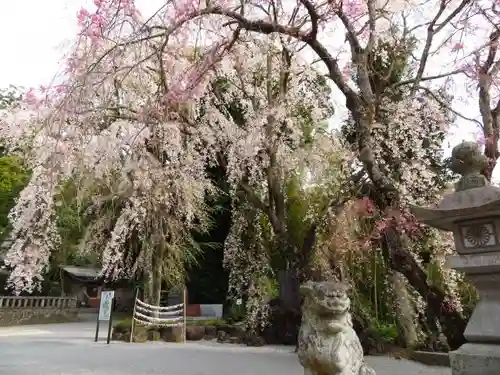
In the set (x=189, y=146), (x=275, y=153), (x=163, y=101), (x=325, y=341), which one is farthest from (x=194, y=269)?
(x=325, y=341)

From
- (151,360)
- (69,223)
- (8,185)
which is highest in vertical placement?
(8,185)

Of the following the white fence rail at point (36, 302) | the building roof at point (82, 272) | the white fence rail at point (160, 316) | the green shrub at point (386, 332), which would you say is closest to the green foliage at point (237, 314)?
the white fence rail at point (160, 316)

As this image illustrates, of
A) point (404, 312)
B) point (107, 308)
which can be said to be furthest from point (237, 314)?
point (404, 312)

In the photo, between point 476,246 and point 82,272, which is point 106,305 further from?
point 82,272

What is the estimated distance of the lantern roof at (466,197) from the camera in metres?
4.20

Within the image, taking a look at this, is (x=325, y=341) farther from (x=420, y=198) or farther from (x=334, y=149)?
(x=334, y=149)

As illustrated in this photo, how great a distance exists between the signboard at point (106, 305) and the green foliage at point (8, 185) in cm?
821

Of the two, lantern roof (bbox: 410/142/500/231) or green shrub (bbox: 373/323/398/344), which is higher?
lantern roof (bbox: 410/142/500/231)

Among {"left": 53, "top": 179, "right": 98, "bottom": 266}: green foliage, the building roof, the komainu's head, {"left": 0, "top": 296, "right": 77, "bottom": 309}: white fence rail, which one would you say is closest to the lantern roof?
the komainu's head

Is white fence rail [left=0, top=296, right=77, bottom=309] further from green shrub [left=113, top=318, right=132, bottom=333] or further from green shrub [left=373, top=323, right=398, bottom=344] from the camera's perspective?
green shrub [left=373, top=323, right=398, bottom=344]

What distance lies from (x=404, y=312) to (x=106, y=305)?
6.65 meters

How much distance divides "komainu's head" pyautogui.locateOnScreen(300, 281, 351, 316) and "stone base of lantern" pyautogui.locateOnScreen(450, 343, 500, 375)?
1.03 meters

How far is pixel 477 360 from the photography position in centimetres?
407

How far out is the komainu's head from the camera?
4.45 metres
